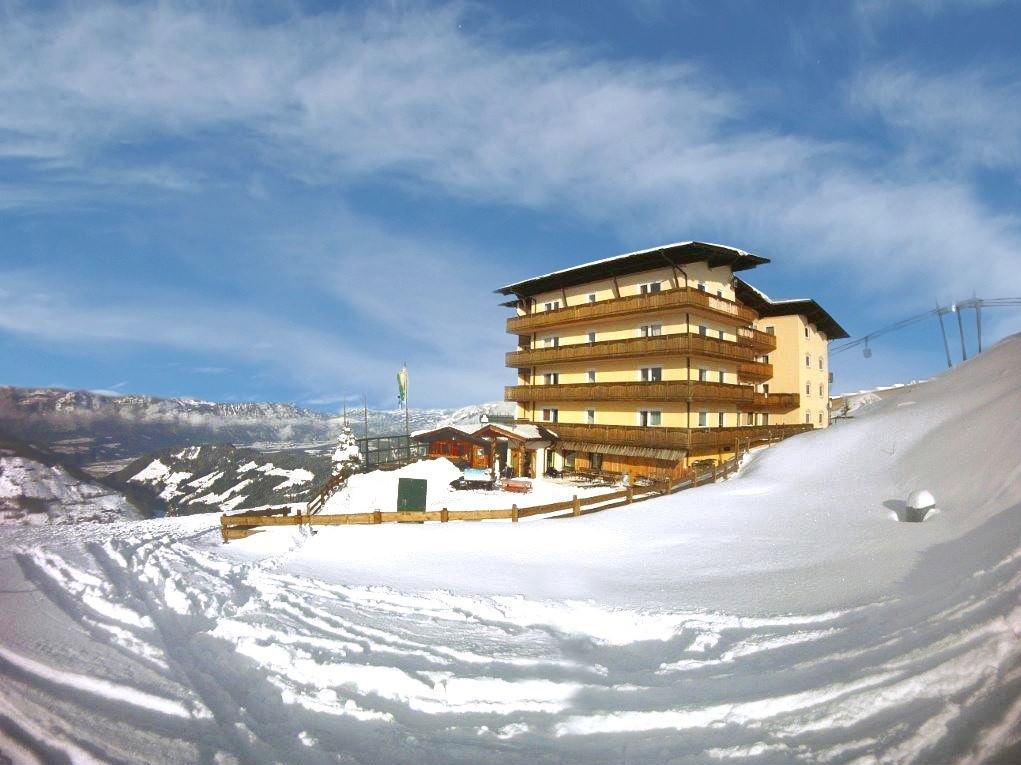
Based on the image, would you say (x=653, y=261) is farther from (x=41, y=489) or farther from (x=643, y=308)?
(x=41, y=489)

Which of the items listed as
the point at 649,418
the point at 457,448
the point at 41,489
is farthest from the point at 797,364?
the point at 41,489

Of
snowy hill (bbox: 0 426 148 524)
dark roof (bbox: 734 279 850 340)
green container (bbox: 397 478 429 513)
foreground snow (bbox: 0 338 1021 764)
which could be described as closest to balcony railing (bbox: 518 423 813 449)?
dark roof (bbox: 734 279 850 340)

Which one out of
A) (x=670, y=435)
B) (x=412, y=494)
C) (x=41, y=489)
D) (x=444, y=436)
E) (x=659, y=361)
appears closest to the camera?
(x=412, y=494)

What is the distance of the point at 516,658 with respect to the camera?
20.2 feet

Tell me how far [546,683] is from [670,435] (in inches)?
906

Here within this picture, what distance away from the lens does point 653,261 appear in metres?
28.7

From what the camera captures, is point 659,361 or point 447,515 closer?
point 447,515

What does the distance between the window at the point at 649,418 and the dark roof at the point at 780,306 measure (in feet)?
40.2

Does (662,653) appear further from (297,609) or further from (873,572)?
(297,609)

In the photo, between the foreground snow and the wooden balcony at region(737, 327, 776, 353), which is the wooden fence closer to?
the foreground snow

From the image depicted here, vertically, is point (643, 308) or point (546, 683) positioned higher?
point (643, 308)

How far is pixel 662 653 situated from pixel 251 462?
406 feet

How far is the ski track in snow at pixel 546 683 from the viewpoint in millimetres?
4270

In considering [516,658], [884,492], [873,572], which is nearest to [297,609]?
[516,658]
